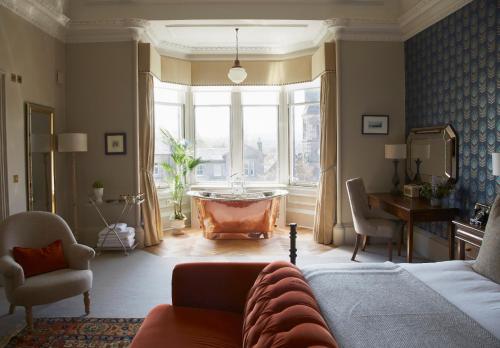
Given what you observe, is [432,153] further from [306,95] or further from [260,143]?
[260,143]

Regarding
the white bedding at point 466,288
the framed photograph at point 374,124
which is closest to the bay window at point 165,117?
the framed photograph at point 374,124

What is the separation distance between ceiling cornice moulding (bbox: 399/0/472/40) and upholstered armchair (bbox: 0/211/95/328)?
4498 millimetres

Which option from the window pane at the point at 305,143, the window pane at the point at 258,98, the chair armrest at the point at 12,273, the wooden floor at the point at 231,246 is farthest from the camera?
the window pane at the point at 258,98

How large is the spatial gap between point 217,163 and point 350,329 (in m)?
6.04

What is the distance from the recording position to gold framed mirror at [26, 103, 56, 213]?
481 centimetres

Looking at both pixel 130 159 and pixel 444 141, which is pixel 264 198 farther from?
pixel 444 141

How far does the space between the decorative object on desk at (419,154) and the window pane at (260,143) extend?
8.69 ft

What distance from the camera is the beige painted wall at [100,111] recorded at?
231 inches

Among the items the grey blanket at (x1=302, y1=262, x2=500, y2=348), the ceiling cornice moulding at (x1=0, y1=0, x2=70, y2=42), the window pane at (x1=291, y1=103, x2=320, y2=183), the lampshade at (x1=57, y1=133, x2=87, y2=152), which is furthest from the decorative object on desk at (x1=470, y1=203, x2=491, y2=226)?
the ceiling cornice moulding at (x1=0, y1=0, x2=70, y2=42)

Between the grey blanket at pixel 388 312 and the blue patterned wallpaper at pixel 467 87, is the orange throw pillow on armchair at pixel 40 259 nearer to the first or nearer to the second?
the grey blanket at pixel 388 312

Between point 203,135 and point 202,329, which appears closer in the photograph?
point 202,329

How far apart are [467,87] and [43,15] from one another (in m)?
4.98

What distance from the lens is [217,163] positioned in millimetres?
7660

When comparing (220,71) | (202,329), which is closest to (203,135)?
(220,71)
